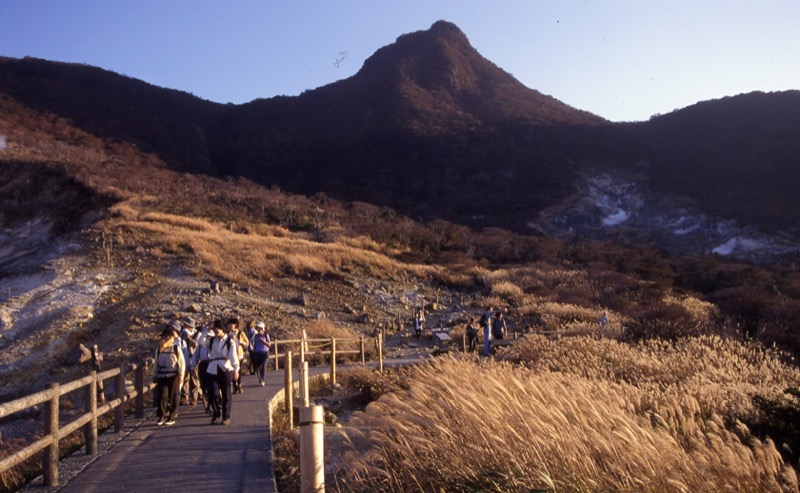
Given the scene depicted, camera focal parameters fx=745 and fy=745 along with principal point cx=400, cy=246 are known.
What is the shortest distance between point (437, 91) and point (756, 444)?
10125 cm

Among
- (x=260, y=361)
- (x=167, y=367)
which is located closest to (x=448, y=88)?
(x=260, y=361)

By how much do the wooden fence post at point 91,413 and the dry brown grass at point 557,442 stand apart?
3.18m

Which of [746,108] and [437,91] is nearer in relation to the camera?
[746,108]

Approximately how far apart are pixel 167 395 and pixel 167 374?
A: 17.6 inches

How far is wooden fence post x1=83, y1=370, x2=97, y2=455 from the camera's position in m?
8.77

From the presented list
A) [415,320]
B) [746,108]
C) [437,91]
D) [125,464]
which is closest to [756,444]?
[125,464]

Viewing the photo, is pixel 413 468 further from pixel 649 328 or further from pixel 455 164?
pixel 455 164

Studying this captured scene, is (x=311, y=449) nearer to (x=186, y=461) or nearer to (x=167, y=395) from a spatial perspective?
(x=186, y=461)

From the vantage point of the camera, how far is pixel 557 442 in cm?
497

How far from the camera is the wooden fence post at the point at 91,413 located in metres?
8.77

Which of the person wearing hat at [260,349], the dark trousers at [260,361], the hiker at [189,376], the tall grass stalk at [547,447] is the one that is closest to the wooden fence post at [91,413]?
the tall grass stalk at [547,447]

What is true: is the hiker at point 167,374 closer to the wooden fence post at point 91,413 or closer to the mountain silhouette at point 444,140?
the wooden fence post at point 91,413

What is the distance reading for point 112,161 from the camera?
56688 millimetres

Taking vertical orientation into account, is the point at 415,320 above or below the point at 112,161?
below
